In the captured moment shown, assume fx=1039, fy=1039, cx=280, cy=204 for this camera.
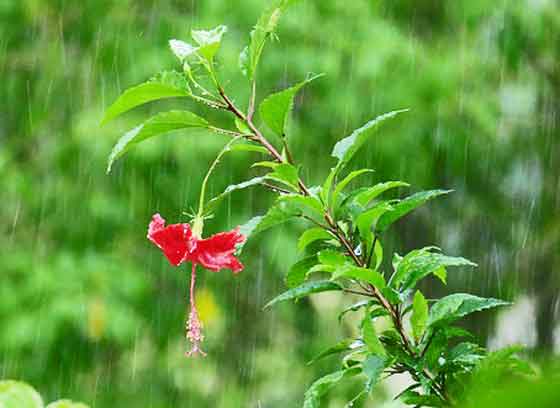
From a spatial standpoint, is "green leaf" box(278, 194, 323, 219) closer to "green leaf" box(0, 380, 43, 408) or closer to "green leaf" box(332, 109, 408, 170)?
"green leaf" box(332, 109, 408, 170)

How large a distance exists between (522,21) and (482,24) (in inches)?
6.5

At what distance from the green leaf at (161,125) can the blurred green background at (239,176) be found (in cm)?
167

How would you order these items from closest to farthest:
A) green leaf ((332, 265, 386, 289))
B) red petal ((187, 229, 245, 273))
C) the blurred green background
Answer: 1. green leaf ((332, 265, 386, 289))
2. red petal ((187, 229, 245, 273))
3. the blurred green background

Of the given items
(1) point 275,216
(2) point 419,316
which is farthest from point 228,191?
(2) point 419,316

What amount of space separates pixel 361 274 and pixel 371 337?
3 centimetres

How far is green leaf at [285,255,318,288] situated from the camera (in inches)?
24.8

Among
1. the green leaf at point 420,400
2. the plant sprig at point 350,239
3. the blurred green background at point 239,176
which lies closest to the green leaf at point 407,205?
the plant sprig at point 350,239

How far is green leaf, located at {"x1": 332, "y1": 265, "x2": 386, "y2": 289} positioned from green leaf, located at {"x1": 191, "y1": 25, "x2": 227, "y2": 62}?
0.50 ft

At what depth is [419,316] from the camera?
0.61 metres

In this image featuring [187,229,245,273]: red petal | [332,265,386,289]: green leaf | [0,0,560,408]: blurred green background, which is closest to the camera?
[332,265,386,289]: green leaf

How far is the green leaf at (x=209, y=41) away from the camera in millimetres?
600

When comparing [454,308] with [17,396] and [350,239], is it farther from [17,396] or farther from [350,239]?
[17,396]

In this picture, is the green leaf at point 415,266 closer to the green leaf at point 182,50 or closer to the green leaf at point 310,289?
the green leaf at point 310,289

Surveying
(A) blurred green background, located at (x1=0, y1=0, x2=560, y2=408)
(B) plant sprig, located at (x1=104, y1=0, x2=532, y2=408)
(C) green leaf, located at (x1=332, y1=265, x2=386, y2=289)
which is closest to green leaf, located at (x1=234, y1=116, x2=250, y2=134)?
(B) plant sprig, located at (x1=104, y1=0, x2=532, y2=408)
